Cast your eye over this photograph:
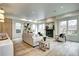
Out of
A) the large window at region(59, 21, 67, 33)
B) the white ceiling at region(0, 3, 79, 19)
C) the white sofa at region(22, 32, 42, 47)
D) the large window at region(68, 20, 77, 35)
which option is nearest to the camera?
the white ceiling at region(0, 3, 79, 19)

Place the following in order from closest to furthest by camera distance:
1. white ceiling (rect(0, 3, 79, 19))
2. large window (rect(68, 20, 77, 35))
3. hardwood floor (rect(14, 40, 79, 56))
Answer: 1. white ceiling (rect(0, 3, 79, 19))
2. hardwood floor (rect(14, 40, 79, 56))
3. large window (rect(68, 20, 77, 35))

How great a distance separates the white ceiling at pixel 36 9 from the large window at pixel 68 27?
38cm

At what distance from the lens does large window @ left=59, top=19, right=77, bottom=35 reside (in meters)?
2.47

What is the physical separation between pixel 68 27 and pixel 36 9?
1.22m

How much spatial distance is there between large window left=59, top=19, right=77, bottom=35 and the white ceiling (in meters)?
0.38

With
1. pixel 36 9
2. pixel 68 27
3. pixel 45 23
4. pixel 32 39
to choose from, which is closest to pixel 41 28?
pixel 45 23

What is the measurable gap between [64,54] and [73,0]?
5.00ft

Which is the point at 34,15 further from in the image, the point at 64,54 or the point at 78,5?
the point at 64,54

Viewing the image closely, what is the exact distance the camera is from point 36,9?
2338mm

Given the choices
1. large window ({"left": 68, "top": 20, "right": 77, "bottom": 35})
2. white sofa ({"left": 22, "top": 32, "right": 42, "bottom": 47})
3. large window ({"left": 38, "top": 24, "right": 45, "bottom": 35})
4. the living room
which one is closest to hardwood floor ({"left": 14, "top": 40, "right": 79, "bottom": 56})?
the living room

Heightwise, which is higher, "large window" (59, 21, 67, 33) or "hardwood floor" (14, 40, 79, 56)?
"large window" (59, 21, 67, 33)

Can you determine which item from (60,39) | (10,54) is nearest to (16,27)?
(10,54)

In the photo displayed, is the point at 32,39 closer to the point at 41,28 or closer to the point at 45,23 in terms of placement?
the point at 41,28

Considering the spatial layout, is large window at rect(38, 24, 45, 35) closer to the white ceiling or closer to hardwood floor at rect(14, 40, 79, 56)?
the white ceiling
